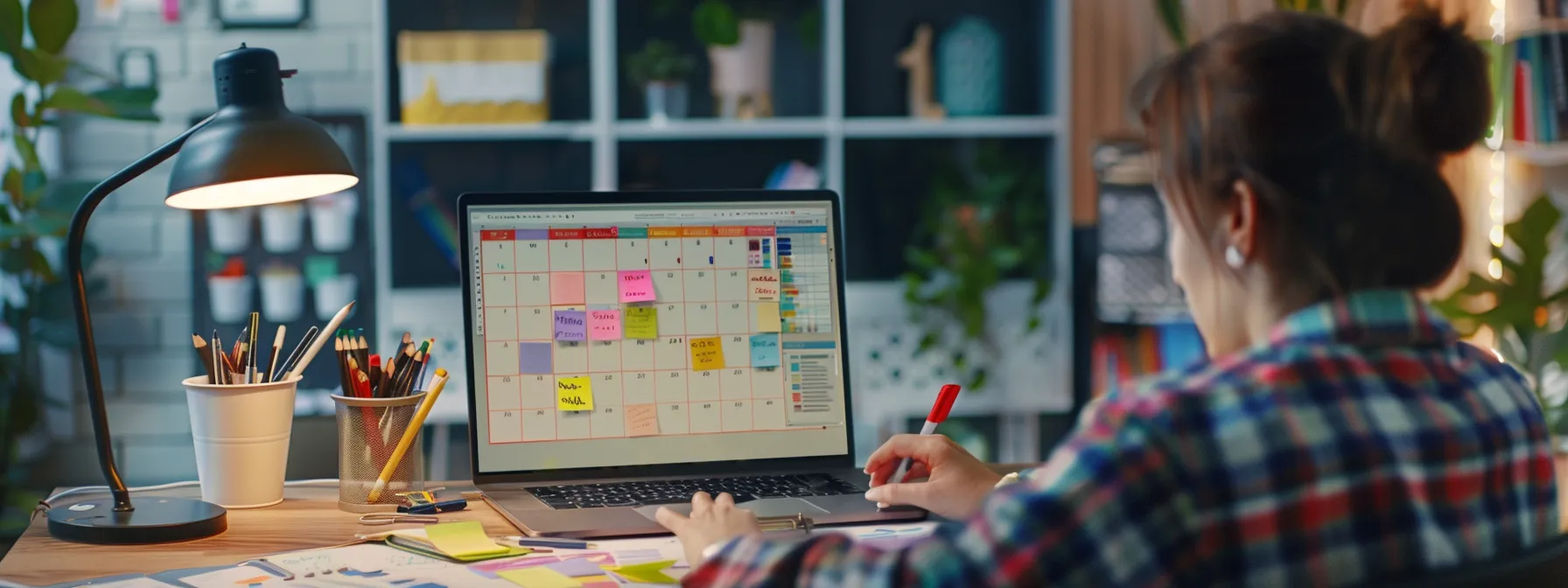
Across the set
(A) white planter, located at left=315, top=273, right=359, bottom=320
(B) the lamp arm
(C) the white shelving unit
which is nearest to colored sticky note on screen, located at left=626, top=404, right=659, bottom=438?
(B) the lamp arm

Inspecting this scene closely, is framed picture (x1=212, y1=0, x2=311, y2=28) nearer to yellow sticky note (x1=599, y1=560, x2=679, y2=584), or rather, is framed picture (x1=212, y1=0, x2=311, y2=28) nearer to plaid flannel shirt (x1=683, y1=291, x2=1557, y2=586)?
yellow sticky note (x1=599, y1=560, x2=679, y2=584)

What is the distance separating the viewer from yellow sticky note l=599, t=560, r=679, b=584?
1.07 meters

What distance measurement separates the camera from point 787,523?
4.03ft

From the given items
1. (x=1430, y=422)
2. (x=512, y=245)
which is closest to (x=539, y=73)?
(x=512, y=245)

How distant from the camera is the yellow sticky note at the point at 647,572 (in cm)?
107

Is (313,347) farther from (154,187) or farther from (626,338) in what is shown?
(154,187)

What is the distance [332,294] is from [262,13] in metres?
0.72

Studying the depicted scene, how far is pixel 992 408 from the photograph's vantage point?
A: 126 inches

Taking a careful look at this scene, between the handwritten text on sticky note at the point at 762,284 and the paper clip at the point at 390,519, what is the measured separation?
418mm

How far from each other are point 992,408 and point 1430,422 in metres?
2.47

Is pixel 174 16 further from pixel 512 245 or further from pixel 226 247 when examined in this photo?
pixel 512 245

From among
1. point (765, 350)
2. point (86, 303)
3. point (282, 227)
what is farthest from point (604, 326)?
point (282, 227)

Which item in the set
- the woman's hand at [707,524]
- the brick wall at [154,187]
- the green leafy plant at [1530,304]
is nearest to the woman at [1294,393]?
the woman's hand at [707,524]

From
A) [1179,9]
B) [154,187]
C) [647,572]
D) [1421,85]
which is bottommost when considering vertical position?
[647,572]
